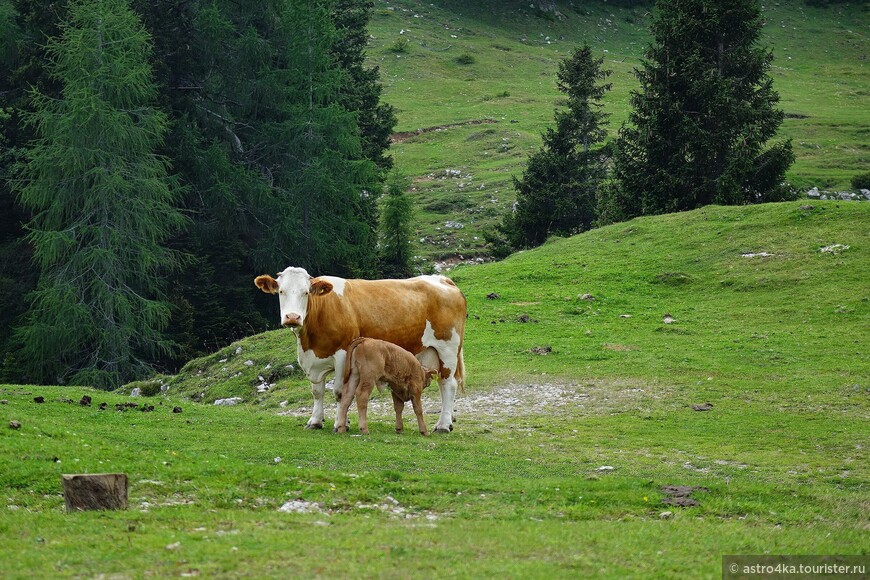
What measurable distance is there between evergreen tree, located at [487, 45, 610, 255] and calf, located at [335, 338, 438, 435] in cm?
3270

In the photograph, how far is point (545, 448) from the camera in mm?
16875

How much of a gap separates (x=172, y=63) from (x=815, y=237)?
28.9m

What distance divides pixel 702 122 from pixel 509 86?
46.8 m

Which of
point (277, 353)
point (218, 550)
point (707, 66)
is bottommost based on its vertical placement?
point (277, 353)

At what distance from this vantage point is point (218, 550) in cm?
912

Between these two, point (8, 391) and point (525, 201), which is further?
point (525, 201)

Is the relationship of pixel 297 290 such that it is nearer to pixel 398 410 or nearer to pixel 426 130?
pixel 398 410

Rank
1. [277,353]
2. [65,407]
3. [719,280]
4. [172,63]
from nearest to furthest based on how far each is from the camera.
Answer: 1. [65,407]
2. [277,353]
3. [719,280]
4. [172,63]

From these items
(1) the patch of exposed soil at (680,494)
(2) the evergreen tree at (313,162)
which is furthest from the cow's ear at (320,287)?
(2) the evergreen tree at (313,162)

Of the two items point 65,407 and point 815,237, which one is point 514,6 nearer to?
point 815,237

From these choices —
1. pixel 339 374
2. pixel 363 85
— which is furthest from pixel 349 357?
pixel 363 85

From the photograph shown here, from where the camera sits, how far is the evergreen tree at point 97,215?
35.8 metres

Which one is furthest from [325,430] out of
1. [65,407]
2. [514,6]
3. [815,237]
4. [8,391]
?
[514,6]

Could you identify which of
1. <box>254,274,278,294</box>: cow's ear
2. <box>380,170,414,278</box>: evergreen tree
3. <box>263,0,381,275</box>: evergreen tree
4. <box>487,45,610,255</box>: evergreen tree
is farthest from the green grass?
<box>487,45,610,255</box>: evergreen tree
